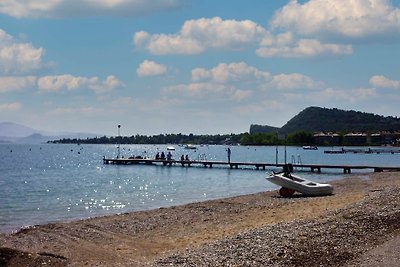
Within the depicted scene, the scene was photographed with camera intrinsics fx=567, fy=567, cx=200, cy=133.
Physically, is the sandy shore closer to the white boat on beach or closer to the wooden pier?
the white boat on beach

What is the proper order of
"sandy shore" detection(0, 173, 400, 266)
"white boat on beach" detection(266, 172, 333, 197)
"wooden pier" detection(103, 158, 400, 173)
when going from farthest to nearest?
"wooden pier" detection(103, 158, 400, 173) < "white boat on beach" detection(266, 172, 333, 197) < "sandy shore" detection(0, 173, 400, 266)

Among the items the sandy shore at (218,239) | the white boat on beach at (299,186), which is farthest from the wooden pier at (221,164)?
the sandy shore at (218,239)

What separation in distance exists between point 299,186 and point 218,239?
18079 millimetres

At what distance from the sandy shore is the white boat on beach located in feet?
21.8

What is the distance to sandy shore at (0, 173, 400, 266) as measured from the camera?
1373cm

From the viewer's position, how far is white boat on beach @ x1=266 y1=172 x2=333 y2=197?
34.8m

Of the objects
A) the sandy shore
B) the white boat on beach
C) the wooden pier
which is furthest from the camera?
the wooden pier

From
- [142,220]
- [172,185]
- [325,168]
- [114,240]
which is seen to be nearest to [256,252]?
[114,240]

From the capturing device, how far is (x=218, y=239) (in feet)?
59.4

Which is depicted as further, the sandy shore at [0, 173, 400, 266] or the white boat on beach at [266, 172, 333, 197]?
the white boat on beach at [266, 172, 333, 197]

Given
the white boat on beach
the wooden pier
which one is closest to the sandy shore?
the white boat on beach

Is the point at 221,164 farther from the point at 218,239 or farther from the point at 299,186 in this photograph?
the point at 218,239

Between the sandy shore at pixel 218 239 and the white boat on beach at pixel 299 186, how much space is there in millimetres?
6655

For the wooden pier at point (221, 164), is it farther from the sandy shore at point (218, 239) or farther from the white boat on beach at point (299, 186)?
the sandy shore at point (218, 239)
